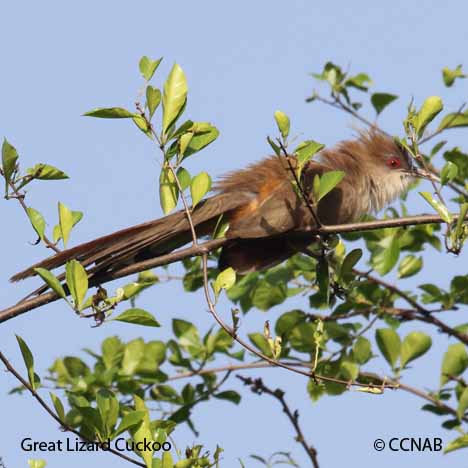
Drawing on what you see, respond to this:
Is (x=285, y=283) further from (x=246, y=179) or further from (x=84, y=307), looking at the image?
(x=84, y=307)

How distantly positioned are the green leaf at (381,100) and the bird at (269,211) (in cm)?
29

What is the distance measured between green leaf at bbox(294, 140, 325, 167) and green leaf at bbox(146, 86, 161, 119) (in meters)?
0.59

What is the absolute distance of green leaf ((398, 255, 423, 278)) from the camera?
5789 millimetres

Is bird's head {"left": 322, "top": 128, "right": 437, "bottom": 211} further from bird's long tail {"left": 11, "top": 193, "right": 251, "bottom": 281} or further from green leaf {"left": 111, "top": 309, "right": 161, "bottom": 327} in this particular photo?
green leaf {"left": 111, "top": 309, "right": 161, "bottom": 327}

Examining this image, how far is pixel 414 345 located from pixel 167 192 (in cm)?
173

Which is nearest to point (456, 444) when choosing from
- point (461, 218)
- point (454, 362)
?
point (454, 362)

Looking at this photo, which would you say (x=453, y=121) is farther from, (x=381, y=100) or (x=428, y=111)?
(x=428, y=111)

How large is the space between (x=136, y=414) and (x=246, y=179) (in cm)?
A: 237

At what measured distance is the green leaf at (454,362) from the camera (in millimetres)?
4797

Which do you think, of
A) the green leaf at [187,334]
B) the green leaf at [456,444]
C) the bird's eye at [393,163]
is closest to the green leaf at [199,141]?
the green leaf at [456,444]

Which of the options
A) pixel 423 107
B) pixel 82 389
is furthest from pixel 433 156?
pixel 82 389

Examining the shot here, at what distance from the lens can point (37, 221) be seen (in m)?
3.75

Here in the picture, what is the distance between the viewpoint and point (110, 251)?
13.6ft

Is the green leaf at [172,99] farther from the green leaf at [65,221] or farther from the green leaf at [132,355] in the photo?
the green leaf at [132,355]
